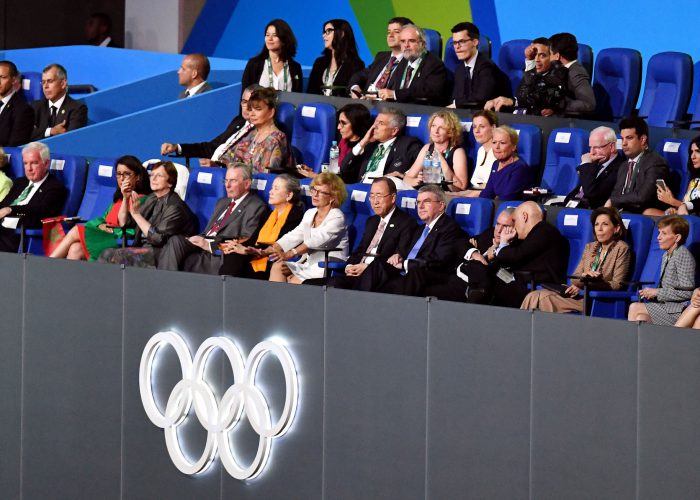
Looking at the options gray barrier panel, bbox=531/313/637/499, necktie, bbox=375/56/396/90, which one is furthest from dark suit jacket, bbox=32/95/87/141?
gray barrier panel, bbox=531/313/637/499

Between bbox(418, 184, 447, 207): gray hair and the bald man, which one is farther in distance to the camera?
bbox(418, 184, 447, 207): gray hair

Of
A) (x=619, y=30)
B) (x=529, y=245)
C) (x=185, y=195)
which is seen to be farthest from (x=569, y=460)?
(x=619, y=30)

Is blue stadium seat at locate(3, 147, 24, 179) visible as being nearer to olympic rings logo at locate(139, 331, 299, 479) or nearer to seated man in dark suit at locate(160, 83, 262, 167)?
seated man in dark suit at locate(160, 83, 262, 167)

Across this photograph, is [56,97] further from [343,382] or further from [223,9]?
[343,382]

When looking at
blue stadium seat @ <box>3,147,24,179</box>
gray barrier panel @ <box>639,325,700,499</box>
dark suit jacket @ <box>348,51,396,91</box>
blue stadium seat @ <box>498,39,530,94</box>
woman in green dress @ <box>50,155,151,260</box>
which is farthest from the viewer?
blue stadium seat @ <box>498,39,530,94</box>

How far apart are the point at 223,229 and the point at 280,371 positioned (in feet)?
6.57

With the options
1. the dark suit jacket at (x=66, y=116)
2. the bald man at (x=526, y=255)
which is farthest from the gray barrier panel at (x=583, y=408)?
the dark suit jacket at (x=66, y=116)

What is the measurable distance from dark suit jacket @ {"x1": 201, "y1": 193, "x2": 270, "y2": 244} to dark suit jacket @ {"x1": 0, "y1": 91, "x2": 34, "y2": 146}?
2.88 metres

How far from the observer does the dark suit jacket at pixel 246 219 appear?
25.5 ft

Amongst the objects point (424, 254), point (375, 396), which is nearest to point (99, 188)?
point (424, 254)

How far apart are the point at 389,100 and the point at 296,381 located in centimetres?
346

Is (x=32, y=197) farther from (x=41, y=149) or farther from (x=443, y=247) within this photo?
(x=443, y=247)

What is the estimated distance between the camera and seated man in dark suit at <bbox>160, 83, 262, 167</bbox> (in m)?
8.95

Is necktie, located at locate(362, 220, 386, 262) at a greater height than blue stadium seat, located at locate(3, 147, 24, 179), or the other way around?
blue stadium seat, located at locate(3, 147, 24, 179)
